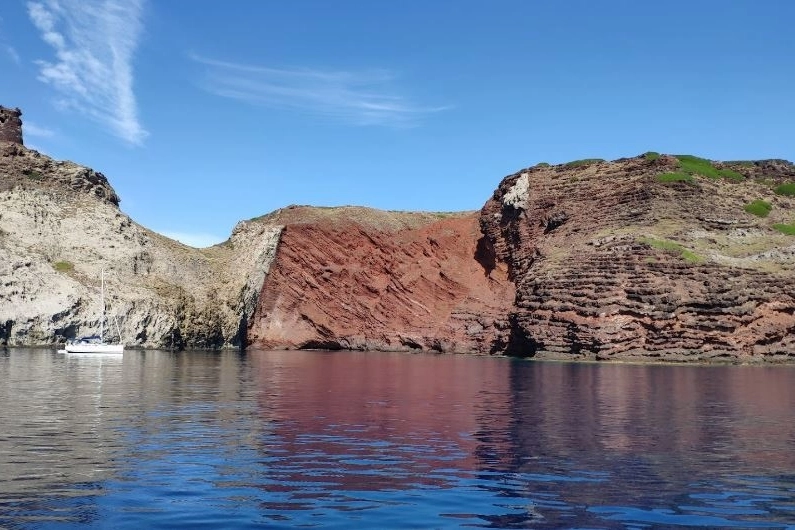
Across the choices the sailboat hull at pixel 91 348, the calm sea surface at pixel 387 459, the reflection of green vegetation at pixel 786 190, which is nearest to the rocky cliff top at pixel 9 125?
the sailboat hull at pixel 91 348

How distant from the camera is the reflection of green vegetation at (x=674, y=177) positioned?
10969 centimetres

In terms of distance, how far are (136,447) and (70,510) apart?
736 cm

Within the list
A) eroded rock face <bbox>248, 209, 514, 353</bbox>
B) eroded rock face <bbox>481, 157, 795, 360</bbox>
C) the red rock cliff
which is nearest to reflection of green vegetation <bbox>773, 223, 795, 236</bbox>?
the red rock cliff

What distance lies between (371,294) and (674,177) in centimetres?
4948

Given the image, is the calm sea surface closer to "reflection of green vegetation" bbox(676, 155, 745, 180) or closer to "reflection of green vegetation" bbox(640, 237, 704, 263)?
"reflection of green vegetation" bbox(640, 237, 704, 263)

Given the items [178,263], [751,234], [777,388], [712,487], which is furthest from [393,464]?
[178,263]

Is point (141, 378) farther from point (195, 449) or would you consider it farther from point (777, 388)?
point (777, 388)

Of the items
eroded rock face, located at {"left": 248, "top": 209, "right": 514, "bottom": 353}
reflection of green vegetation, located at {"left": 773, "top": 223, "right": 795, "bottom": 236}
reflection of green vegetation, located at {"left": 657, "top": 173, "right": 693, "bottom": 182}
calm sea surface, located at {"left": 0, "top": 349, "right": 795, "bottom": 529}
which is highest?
reflection of green vegetation, located at {"left": 657, "top": 173, "right": 693, "bottom": 182}

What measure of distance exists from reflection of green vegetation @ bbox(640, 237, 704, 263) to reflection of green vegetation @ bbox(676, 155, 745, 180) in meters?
23.1

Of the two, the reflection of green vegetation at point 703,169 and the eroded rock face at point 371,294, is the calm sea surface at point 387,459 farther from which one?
the reflection of green vegetation at point 703,169

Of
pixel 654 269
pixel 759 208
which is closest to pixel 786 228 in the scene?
pixel 759 208

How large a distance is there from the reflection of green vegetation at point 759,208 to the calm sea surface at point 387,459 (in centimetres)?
7161

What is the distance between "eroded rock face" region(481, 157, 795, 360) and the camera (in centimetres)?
8431

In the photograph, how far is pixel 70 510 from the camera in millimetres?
14180
